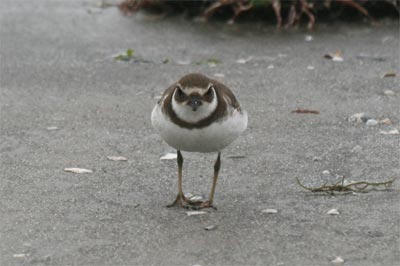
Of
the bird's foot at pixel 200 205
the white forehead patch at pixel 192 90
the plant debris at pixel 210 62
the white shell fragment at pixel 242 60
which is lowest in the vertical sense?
the plant debris at pixel 210 62

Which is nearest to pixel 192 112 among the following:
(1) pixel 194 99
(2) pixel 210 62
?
(1) pixel 194 99

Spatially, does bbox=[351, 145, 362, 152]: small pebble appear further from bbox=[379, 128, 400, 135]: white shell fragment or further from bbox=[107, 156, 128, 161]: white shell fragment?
bbox=[107, 156, 128, 161]: white shell fragment

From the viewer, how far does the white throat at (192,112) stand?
5598 millimetres

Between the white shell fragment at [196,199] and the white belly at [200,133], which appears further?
the white shell fragment at [196,199]

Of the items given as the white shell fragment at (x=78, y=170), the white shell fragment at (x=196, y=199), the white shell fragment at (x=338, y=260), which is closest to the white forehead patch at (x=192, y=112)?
the white shell fragment at (x=196, y=199)

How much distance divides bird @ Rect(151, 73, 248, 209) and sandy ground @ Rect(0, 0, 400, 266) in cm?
48

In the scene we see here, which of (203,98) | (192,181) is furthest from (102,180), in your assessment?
(203,98)

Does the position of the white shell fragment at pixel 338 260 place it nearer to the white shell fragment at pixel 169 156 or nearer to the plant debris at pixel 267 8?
the white shell fragment at pixel 169 156

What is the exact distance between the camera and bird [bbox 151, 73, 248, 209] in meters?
5.56

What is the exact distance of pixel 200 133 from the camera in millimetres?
5645

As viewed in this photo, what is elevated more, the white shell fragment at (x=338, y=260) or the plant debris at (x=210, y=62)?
the white shell fragment at (x=338, y=260)

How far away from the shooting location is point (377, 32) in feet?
33.6

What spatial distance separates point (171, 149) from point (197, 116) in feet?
5.18

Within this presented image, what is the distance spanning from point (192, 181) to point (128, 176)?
443 millimetres
